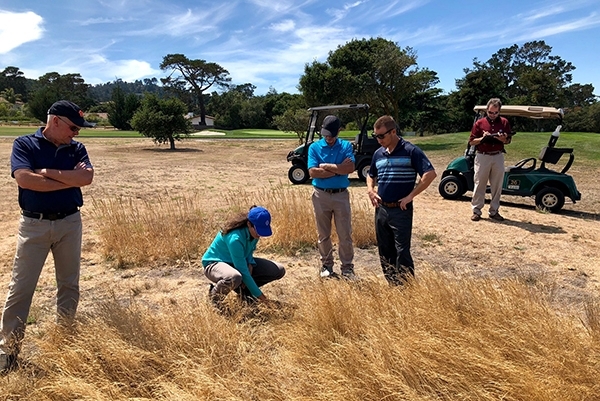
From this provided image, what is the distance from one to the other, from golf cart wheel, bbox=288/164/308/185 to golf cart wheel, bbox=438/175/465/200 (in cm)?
429

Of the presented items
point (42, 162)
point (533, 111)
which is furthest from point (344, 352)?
point (533, 111)

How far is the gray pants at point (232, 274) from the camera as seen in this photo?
3.49 m

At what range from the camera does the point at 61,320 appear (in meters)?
2.90

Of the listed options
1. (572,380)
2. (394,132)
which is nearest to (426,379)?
(572,380)

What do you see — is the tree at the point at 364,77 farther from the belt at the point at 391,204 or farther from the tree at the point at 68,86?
→ the tree at the point at 68,86

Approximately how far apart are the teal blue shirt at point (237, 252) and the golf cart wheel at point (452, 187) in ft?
22.0

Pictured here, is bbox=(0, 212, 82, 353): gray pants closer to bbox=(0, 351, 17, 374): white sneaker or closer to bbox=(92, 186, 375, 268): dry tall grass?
bbox=(0, 351, 17, 374): white sneaker

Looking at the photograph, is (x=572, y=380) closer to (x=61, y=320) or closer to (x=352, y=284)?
(x=352, y=284)

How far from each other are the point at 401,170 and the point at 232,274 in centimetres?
171

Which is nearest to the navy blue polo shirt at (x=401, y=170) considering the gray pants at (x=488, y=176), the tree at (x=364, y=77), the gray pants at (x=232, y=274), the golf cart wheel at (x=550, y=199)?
the gray pants at (x=232, y=274)

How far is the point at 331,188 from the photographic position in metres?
4.55

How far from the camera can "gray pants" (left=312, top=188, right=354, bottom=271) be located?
15.1 ft

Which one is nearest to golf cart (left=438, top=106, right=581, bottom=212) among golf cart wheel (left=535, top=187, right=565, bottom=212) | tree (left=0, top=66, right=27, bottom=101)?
golf cart wheel (left=535, top=187, right=565, bottom=212)

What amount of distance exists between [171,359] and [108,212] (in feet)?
13.5
